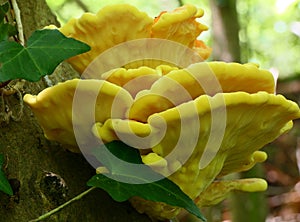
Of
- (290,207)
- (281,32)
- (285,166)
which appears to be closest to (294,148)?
(285,166)

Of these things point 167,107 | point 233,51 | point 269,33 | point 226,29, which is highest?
point 167,107

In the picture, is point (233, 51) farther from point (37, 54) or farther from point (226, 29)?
point (37, 54)

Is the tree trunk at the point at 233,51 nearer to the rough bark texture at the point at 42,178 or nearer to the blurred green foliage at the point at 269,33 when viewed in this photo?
the rough bark texture at the point at 42,178

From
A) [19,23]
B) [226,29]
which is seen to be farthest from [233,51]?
[19,23]

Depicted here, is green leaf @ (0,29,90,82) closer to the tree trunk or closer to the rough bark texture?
the rough bark texture

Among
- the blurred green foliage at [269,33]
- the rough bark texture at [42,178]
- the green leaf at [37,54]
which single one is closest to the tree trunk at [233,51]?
the rough bark texture at [42,178]

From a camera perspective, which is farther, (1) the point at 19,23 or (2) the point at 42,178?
(1) the point at 19,23

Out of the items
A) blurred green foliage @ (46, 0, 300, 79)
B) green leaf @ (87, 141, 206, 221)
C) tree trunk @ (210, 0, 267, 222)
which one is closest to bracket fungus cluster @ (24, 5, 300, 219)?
green leaf @ (87, 141, 206, 221)
